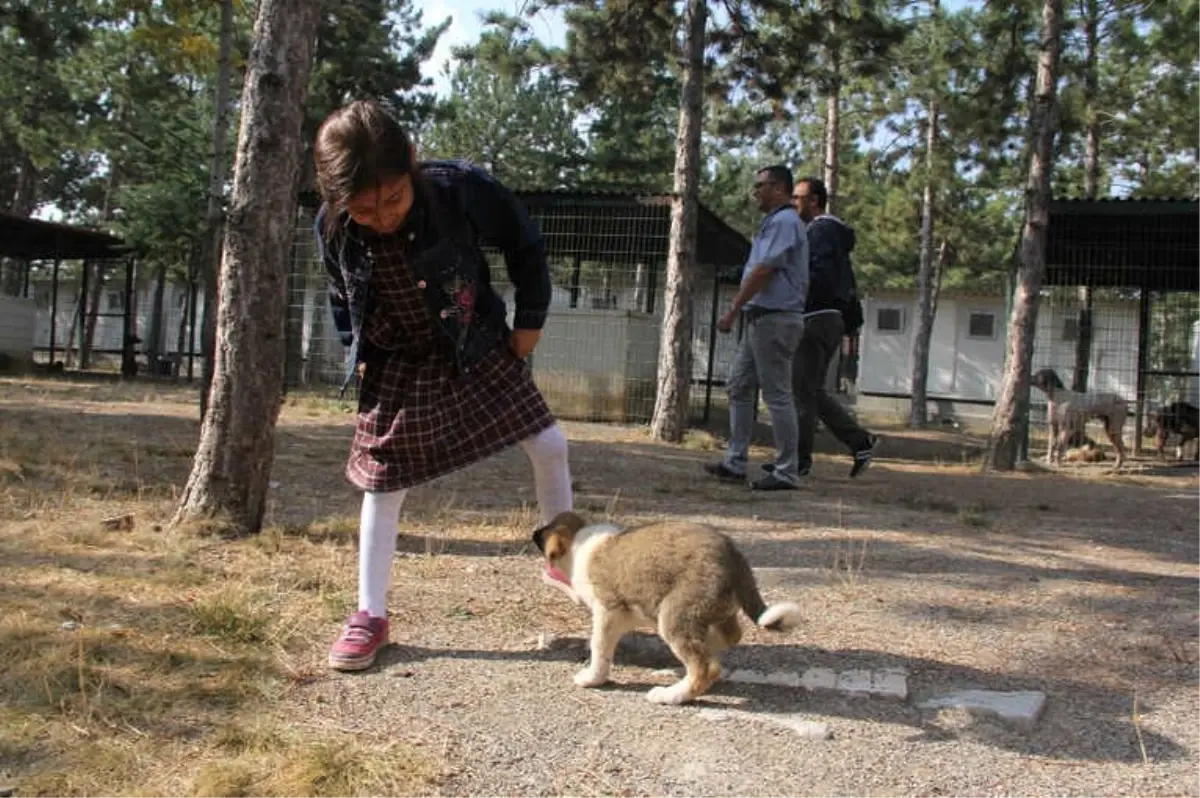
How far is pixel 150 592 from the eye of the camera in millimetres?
3338

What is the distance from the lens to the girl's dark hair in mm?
2529

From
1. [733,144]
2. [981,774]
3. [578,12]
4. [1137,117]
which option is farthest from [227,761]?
[1137,117]

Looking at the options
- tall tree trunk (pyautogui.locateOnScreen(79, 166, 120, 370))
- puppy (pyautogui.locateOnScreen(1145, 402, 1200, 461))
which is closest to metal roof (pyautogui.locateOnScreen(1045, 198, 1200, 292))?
puppy (pyautogui.locateOnScreen(1145, 402, 1200, 461))

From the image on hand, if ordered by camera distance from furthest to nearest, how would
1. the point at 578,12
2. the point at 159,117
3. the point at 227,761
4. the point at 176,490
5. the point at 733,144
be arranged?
the point at 159,117 → the point at 733,144 → the point at 578,12 → the point at 176,490 → the point at 227,761

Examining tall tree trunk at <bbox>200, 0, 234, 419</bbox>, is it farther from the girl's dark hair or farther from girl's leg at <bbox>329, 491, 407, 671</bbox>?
the girl's dark hair

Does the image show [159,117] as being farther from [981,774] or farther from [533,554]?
[981,774]

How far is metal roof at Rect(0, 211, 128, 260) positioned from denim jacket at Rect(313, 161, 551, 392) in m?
17.2

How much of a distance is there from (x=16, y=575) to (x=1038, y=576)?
3.99 metres

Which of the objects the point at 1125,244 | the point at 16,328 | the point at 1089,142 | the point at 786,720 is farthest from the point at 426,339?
the point at 16,328

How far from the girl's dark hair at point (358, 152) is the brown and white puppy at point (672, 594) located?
3.77 ft

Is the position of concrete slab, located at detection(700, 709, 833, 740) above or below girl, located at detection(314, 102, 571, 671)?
below

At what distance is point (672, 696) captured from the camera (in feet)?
8.30

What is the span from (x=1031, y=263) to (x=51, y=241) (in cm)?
1782

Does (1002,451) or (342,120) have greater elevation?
(342,120)
